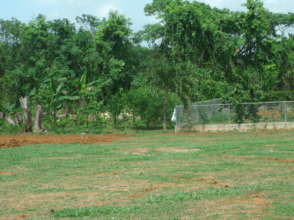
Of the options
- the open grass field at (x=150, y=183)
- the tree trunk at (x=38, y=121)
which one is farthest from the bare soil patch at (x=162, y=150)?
the tree trunk at (x=38, y=121)

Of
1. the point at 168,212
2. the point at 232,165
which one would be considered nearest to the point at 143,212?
the point at 168,212

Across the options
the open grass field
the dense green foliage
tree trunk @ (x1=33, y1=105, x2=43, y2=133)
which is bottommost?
the open grass field

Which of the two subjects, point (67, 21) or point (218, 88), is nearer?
point (218, 88)

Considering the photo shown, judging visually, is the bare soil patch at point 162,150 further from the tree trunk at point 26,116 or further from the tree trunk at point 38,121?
the tree trunk at point 26,116

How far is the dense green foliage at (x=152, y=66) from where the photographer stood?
31.2 meters

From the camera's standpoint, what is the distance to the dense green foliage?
3117cm

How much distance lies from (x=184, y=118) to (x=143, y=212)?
71.4 feet

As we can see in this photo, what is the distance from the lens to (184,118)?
1176 inches

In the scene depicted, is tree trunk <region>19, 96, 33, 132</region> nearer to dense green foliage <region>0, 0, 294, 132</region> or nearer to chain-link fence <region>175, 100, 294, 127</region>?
dense green foliage <region>0, 0, 294, 132</region>

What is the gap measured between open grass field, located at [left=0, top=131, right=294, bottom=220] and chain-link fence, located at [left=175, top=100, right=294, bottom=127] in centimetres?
1062

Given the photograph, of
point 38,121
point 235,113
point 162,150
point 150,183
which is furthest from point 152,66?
point 150,183

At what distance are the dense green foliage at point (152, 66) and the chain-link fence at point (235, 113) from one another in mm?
691

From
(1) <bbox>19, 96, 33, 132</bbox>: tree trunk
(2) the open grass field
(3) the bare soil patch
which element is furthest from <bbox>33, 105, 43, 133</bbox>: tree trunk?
(3) the bare soil patch

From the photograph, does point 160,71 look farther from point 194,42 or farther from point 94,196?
point 94,196
